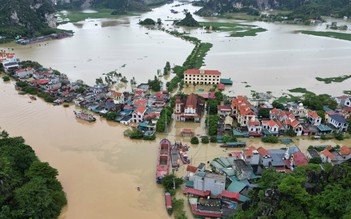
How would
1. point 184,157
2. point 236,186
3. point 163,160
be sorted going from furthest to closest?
point 184,157 < point 163,160 < point 236,186

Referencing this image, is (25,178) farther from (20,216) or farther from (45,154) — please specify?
(45,154)

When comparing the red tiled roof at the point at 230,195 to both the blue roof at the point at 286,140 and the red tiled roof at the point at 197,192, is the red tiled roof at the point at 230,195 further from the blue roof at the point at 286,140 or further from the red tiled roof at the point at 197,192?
the blue roof at the point at 286,140

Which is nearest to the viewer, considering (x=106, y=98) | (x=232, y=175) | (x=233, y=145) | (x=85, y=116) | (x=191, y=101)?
(x=232, y=175)

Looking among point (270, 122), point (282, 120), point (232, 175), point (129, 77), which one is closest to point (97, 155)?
point (232, 175)

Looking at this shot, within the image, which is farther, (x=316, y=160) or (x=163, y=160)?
(x=163, y=160)

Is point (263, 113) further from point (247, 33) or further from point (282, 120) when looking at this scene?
point (247, 33)

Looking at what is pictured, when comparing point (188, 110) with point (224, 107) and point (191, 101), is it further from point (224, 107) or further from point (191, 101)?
point (224, 107)

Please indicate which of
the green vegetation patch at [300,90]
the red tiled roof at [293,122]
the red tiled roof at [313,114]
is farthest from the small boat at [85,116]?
the green vegetation patch at [300,90]

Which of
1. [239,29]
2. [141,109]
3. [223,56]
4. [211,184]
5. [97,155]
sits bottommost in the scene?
[97,155]

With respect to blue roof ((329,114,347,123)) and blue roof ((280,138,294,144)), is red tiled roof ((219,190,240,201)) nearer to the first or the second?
blue roof ((280,138,294,144))

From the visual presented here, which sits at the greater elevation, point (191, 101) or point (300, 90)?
point (191, 101)
